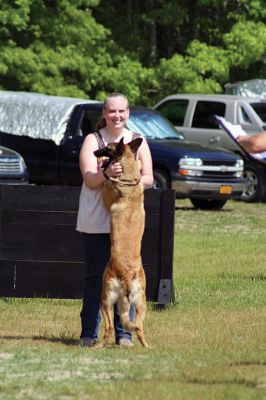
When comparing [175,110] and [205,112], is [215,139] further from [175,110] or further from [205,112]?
[175,110]

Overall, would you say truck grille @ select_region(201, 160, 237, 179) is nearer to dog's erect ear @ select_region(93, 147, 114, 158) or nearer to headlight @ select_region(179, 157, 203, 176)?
headlight @ select_region(179, 157, 203, 176)

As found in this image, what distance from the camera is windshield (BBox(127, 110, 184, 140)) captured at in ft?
76.4

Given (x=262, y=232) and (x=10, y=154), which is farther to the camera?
(x=10, y=154)

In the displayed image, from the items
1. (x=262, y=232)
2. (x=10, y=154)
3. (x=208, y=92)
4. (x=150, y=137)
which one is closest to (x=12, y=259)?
(x=262, y=232)

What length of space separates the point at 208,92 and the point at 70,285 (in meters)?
21.0

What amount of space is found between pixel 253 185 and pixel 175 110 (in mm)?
2897

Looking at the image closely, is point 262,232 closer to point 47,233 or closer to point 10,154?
point 10,154

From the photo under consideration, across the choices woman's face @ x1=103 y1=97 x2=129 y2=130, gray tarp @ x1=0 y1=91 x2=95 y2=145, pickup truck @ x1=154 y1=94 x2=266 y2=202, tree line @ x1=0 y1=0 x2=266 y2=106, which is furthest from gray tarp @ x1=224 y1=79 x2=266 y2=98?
woman's face @ x1=103 y1=97 x2=129 y2=130

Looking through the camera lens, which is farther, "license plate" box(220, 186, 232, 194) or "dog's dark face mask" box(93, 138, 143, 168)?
"license plate" box(220, 186, 232, 194)

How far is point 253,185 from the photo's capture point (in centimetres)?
2541

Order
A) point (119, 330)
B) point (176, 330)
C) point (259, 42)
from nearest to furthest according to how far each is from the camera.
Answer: point (119, 330)
point (176, 330)
point (259, 42)

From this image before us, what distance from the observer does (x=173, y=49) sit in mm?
36000

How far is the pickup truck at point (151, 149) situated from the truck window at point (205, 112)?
8.00 ft

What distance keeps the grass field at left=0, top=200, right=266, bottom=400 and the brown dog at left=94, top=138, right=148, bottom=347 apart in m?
0.33
